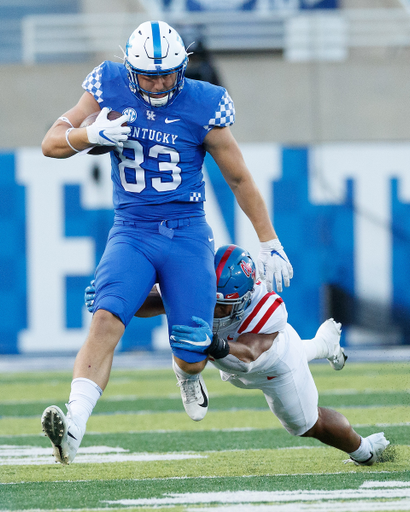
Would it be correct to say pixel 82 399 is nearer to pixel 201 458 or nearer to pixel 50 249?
pixel 201 458

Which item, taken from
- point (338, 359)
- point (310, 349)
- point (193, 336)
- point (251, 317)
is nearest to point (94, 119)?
point (193, 336)

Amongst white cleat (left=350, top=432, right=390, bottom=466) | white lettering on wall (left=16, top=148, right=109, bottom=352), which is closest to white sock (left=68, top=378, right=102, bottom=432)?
white cleat (left=350, top=432, right=390, bottom=466)

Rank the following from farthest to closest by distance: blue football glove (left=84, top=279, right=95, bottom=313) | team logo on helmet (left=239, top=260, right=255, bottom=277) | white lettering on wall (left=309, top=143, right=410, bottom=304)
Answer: white lettering on wall (left=309, top=143, right=410, bottom=304) < team logo on helmet (left=239, top=260, right=255, bottom=277) < blue football glove (left=84, top=279, right=95, bottom=313)

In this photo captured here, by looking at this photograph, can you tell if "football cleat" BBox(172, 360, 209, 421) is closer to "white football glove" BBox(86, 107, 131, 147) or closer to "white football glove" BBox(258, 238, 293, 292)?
"white football glove" BBox(258, 238, 293, 292)

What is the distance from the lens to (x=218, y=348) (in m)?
3.20

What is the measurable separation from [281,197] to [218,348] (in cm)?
616

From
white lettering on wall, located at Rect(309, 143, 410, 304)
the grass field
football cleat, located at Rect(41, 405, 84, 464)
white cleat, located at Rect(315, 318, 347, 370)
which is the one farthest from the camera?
white lettering on wall, located at Rect(309, 143, 410, 304)

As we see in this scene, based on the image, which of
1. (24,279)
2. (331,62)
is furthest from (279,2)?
(24,279)

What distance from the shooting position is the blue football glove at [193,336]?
311 centimetres

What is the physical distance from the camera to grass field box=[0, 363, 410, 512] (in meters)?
2.86

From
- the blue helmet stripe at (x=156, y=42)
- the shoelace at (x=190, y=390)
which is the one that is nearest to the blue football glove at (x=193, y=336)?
the shoelace at (x=190, y=390)

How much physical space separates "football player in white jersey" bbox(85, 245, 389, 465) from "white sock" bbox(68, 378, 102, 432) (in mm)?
510

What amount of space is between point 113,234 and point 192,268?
0.36m

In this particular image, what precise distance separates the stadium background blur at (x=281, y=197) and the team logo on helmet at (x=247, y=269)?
18.2ft
